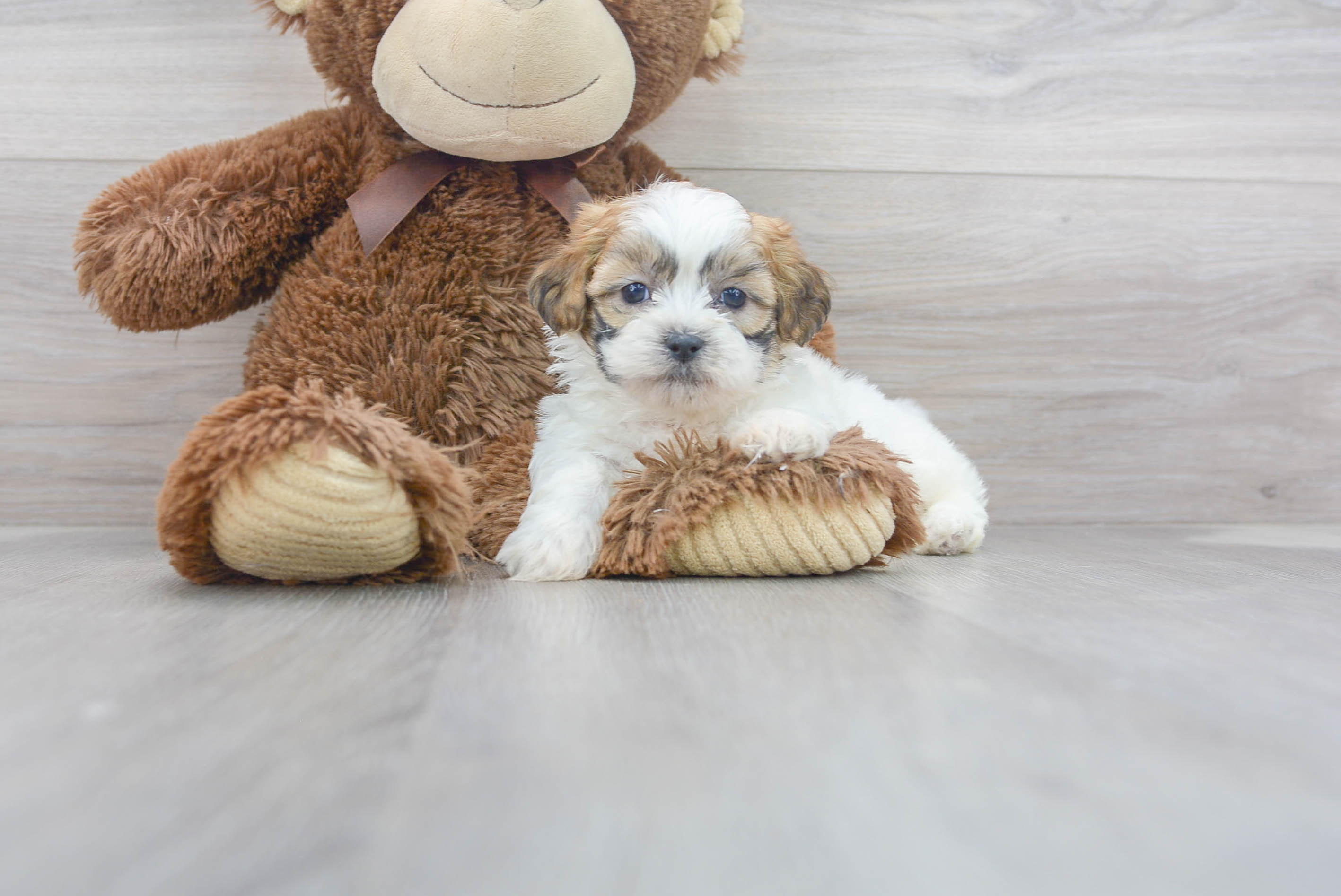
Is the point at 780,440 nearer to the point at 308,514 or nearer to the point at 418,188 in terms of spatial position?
the point at 308,514

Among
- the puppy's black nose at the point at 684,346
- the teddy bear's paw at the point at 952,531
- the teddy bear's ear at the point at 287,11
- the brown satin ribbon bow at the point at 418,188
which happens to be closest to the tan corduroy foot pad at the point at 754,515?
the puppy's black nose at the point at 684,346

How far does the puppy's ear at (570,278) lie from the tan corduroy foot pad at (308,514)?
39cm

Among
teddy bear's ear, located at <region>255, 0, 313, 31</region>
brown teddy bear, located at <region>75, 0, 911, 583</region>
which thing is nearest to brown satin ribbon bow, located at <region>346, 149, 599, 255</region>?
brown teddy bear, located at <region>75, 0, 911, 583</region>

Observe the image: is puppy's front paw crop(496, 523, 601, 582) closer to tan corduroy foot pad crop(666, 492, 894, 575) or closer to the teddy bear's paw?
tan corduroy foot pad crop(666, 492, 894, 575)

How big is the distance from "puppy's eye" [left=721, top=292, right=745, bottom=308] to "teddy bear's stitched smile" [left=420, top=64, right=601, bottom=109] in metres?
0.34

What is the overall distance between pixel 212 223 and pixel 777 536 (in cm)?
91

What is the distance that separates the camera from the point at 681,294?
129cm

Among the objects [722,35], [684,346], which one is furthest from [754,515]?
Result: [722,35]

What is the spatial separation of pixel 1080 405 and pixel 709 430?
98 centimetres

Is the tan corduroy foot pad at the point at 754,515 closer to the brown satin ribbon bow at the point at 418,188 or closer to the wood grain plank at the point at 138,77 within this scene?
the brown satin ribbon bow at the point at 418,188

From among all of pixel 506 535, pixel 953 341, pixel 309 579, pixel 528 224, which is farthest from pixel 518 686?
pixel 953 341

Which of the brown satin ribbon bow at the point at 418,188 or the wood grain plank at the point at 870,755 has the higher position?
the brown satin ribbon bow at the point at 418,188

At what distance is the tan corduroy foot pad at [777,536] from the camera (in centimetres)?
115

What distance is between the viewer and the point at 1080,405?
1953mm
